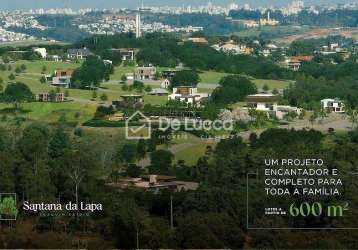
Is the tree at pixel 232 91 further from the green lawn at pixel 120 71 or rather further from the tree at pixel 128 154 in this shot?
the tree at pixel 128 154

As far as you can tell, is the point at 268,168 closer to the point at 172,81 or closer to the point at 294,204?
the point at 294,204

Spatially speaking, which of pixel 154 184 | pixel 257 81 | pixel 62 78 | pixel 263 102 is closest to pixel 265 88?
pixel 257 81

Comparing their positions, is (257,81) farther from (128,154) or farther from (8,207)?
(8,207)

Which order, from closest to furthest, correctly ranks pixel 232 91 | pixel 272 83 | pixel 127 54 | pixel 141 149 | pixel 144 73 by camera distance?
pixel 141 149 → pixel 232 91 → pixel 144 73 → pixel 272 83 → pixel 127 54

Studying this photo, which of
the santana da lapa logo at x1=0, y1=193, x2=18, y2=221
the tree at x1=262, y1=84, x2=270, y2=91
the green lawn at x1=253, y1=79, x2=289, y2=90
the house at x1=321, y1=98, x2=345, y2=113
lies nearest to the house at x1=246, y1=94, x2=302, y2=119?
the house at x1=321, y1=98, x2=345, y2=113

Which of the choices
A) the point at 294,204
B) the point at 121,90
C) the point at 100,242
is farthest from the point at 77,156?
the point at 121,90

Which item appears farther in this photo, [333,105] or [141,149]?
[333,105]

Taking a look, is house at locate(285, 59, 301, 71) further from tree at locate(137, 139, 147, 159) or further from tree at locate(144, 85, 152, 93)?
tree at locate(137, 139, 147, 159)
